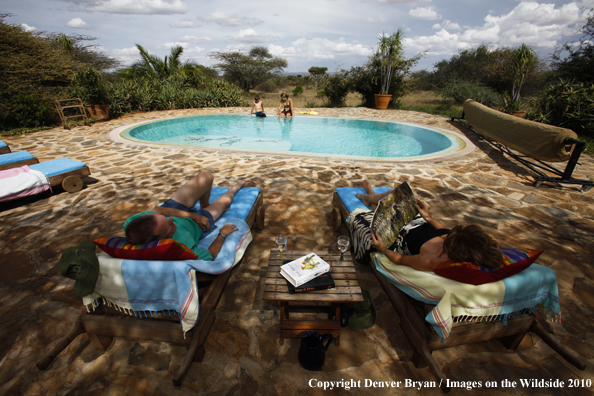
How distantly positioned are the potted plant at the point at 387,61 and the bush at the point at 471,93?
4348mm

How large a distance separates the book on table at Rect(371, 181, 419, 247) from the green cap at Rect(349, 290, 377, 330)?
0.63m

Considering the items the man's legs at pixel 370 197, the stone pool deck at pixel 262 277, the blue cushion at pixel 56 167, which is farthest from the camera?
the blue cushion at pixel 56 167

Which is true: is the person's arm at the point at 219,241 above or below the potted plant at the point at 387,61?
below

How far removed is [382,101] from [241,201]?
1380 centimetres

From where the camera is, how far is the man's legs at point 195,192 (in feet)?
10.3

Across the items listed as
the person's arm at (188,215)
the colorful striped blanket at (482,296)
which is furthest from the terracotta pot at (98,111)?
the colorful striped blanket at (482,296)

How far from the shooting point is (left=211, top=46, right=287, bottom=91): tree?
27.1m

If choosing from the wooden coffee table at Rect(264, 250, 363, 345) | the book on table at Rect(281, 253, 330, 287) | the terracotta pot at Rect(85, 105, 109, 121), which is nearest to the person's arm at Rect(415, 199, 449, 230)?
the wooden coffee table at Rect(264, 250, 363, 345)

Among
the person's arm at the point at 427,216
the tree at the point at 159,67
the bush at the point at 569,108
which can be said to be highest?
the tree at the point at 159,67

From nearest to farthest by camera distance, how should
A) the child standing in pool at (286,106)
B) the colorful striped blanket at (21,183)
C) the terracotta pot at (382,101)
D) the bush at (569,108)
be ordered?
1. the colorful striped blanket at (21,183)
2. the bush at (569,108)
3. the child standing in pool at (286,106)
4. the terracotta pot at (382,101)

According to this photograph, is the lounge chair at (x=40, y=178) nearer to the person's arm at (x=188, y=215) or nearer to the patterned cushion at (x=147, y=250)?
the person's arm at (x=188, y=215)

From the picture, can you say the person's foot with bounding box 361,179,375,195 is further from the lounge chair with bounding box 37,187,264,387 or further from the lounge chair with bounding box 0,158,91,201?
the lounge chair with bounding box 0,158,91,201

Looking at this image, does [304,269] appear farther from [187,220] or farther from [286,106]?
[286,106]

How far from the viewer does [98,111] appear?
37.2ft
